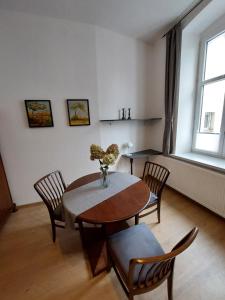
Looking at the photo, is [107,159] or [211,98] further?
[211,98]

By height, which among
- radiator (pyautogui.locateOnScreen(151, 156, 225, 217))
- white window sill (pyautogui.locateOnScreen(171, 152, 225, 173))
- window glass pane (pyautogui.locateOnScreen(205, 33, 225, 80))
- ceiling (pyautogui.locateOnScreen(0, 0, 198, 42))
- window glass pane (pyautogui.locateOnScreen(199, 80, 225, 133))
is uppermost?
ceiling (pyautogui.locateOnScreen(0, 0, 198, 42))

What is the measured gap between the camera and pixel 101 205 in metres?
1.23

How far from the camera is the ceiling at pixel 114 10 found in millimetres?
1815

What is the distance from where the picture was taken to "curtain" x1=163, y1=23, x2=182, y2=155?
2.29m

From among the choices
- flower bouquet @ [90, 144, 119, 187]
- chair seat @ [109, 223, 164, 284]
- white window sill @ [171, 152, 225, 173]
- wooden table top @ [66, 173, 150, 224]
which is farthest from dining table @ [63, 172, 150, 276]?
white window sill @ [171, 152, 225, 173]

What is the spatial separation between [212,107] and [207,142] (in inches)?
23.3

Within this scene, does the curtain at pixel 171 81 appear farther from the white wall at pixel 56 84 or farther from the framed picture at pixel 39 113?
the framed picture at pixel 39 113

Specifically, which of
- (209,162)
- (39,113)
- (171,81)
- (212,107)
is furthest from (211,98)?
(39,113)

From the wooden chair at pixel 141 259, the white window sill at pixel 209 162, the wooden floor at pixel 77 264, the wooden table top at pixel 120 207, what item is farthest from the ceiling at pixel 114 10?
the wooden floor at pixel 77 264

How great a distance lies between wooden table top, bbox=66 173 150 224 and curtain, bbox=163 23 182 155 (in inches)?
58.1

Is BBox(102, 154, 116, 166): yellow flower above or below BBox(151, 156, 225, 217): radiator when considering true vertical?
above

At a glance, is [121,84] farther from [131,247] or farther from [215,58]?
[131,247]

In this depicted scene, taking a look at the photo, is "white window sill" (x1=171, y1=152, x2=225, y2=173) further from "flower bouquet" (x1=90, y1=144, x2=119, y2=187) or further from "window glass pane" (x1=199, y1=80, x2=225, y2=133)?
"flower bouquet" (x1=90, y1=144, x2=119, y2=187)

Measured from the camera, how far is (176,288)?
1.20 m
